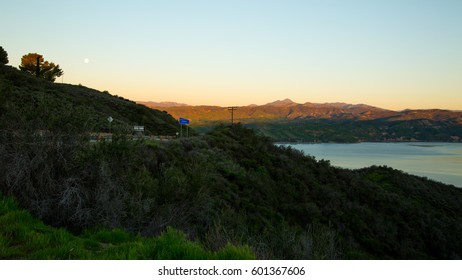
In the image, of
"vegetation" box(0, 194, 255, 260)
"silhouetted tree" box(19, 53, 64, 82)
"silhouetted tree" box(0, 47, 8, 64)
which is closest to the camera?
"vegetation" box(0, 194, 255, 260)

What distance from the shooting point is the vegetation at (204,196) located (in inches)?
278

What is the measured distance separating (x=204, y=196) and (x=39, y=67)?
3106 inches

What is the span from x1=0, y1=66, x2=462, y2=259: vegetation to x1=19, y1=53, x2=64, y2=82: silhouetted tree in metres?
26.0

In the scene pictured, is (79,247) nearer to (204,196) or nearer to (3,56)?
(204,196)

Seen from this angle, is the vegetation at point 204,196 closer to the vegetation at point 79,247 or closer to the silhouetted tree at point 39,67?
the vegetation at point 79,247

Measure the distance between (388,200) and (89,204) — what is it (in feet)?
132

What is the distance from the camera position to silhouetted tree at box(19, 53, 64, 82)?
75062 millimetres

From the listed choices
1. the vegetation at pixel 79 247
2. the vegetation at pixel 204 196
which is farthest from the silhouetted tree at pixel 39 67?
the vegetation at pixel 79 247

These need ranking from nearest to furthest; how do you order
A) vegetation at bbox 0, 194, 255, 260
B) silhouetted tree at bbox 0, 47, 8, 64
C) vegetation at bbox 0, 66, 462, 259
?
vegetation at bbox 0, 194, 255, 260, vegetation at bbox 0, 66, 462, 259, silhouetted tree at bbox 0, 47, 8, 64

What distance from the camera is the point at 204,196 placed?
42.3 feet

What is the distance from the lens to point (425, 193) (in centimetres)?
5525

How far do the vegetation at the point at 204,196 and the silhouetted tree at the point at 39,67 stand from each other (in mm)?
25999

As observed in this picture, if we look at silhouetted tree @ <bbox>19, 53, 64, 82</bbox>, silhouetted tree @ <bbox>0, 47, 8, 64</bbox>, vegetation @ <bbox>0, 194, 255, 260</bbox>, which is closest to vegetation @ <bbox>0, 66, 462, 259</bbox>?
vegetation @ <bbox>0, 194, 255, 260</bbox>

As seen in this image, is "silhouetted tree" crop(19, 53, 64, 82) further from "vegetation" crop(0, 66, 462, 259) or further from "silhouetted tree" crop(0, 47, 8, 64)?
"vegetation" crop(0, 66, 462, 259)
